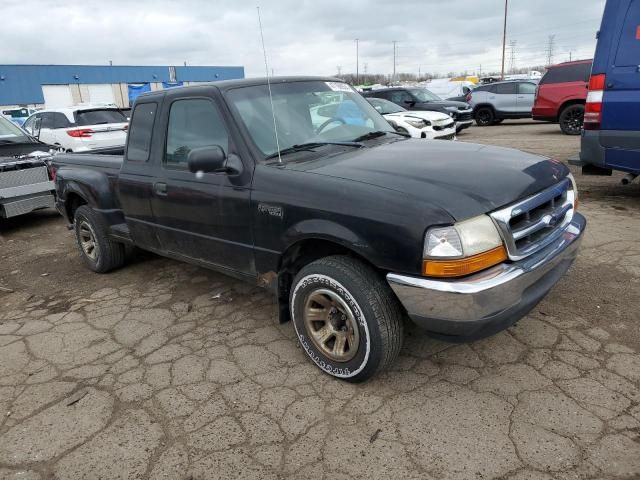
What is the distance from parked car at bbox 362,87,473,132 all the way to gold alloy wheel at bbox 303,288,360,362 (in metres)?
13.7

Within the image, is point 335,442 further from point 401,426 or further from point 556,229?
point 556,229

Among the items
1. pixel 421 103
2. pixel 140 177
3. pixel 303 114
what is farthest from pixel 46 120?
pixel 303 114

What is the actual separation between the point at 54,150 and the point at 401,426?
8367mm

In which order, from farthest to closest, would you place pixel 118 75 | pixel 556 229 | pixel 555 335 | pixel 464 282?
1. pixel 118 75
2. pixel 555 335
3. pixel 556 229
4. pixel 464 282

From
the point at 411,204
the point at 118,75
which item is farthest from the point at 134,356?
the point at 118,75

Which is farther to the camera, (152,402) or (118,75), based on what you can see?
(118,75)

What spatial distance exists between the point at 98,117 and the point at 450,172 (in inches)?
471

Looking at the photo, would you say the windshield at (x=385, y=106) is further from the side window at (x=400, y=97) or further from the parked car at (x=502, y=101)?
the parked car at (x=502, y=101)

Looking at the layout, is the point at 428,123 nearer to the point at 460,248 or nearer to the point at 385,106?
the point at 385,106

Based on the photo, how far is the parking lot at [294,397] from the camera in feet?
7.86

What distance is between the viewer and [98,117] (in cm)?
1248

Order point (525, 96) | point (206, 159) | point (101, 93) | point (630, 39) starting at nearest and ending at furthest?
point (206, 159) < point (630, 39) < point (525, 96) < point (101, 93)

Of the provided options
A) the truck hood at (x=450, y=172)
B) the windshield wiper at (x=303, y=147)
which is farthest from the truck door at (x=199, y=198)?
the truck hood at (x=450, y=172)

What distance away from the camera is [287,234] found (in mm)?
3020
